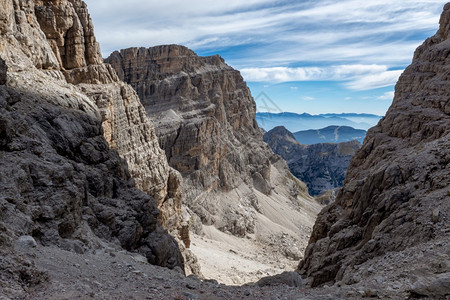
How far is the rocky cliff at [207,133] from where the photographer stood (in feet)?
247

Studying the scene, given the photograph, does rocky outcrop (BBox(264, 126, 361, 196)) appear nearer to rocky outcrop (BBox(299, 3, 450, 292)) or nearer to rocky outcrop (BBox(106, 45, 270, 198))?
rocky outcrop (BBox(106, 45, 270, 198))

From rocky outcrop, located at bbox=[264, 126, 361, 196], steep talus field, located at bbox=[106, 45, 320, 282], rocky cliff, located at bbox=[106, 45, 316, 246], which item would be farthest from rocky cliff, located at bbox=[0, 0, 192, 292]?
rocky outcrop, located at bbox=[264, 126, 361, 196]

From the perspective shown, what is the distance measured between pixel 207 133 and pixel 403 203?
65.1m

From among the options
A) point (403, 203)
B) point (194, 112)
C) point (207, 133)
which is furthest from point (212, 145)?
point (403, 203)

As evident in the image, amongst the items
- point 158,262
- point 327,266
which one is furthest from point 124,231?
point 327,266

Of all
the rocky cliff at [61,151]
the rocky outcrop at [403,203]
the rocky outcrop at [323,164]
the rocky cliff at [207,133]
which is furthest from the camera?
the rocky outcrop at [323,164]

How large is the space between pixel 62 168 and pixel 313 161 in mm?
169464

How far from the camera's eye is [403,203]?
60.2ft

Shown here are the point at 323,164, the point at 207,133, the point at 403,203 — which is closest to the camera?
the point at 403,203

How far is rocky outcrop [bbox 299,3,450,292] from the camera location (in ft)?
41.0

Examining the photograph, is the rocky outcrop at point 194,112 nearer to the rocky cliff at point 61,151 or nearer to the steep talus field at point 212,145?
the steep talus field at point 212,145

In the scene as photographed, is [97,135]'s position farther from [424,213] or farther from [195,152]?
[195,152]

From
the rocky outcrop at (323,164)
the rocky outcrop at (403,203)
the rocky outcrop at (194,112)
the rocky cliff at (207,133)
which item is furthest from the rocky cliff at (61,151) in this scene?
the rocky outcrop at (323,164)

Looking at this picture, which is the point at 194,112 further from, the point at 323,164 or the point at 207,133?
the point at 323,164
